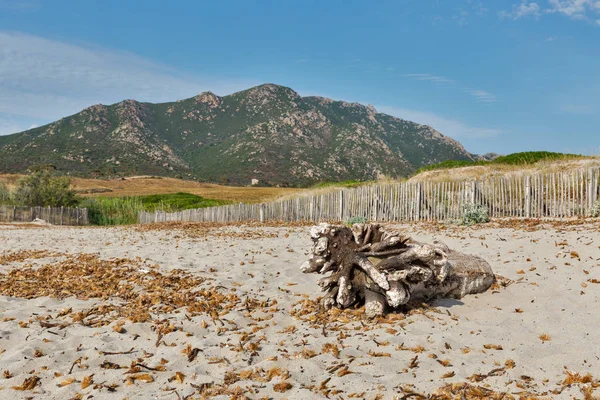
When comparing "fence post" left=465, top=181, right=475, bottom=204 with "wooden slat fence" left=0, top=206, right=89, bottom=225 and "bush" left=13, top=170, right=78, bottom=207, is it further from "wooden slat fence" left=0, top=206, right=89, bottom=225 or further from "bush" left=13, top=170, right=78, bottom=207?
"bush" left=13, top=170, right=78, bottom=207

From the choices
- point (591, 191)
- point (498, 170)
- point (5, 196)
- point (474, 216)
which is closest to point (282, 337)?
point (474, 216)

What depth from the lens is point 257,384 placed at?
2.96 m

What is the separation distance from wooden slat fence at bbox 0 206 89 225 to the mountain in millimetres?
53779

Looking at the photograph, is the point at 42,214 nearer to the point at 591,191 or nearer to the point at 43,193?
the point at 43,193

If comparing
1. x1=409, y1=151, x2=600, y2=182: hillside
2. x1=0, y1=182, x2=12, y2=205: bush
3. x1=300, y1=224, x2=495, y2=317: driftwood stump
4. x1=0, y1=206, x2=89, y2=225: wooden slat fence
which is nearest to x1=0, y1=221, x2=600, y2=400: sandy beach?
x1=300, y1=224, x2=495, y2=317: driftwood stump

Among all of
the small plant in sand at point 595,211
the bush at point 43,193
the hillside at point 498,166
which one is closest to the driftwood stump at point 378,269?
the small plant in sand at point 595,211

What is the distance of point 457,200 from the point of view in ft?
44.2

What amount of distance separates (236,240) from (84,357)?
759 cm

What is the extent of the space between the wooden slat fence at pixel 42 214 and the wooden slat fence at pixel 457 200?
16.5 meters

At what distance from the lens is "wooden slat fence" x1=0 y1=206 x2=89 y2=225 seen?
84.3ft

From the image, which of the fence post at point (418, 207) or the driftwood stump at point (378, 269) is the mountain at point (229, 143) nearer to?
the fence post at point (418, 207)

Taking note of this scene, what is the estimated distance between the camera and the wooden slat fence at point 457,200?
1128 centimetres

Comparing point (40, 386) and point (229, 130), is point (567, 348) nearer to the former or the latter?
point (40, 386)

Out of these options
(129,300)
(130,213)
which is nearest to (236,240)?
(129,300)
